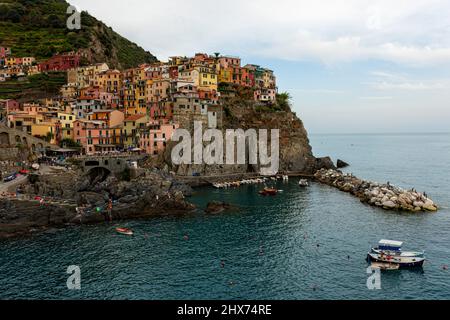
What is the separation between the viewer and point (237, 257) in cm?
4519

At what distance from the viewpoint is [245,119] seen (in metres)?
110

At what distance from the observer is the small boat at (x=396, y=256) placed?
1689 inches

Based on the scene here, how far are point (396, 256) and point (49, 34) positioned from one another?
156 meters

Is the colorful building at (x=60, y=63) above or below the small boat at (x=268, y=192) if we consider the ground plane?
above

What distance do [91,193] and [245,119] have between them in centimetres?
5457

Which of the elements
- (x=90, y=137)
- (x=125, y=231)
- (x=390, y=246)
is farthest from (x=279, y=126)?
(x=390, y=246)

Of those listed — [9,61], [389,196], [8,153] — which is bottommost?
[389,196]

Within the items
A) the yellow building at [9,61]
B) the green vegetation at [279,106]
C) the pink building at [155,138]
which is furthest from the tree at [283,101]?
the yellow building at [9,61]

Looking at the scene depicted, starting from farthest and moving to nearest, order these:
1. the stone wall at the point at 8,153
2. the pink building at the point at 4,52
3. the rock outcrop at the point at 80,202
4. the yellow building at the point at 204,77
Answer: the pink building at the point at 4,52, the yellow building at the point at 204,77, the stone wall at the point at 8,153, the rock outcrop at the point at 80,202

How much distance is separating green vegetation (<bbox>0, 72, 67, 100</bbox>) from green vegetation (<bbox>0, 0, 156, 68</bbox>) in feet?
51.4

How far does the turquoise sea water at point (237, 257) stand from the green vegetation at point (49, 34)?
10501cm

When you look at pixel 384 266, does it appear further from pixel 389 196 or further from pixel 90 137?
pixel 90 137

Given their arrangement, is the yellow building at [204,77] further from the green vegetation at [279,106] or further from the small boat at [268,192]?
the small boat at [268,192]
